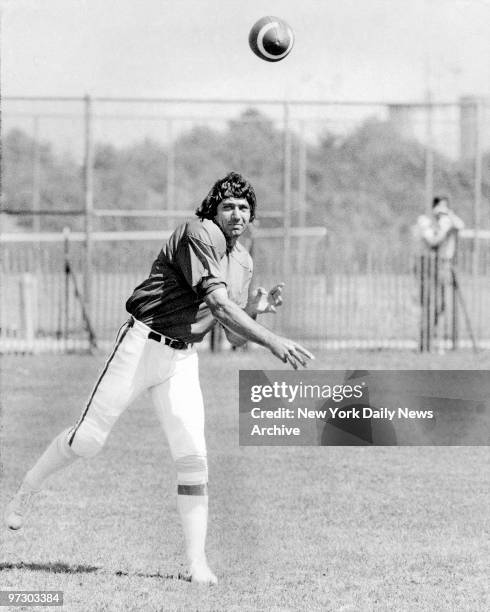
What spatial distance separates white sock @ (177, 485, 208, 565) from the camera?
617 centimetres

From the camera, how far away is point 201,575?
6.11 metres

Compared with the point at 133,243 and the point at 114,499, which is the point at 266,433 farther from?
the point at 133,243

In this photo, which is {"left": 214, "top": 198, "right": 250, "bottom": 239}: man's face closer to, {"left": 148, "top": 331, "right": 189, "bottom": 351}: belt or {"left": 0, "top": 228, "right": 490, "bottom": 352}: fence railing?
{"left": 148, "top": 331, "right": 189, "bottom": 351}: belt

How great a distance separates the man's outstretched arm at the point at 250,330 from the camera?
5816 mm

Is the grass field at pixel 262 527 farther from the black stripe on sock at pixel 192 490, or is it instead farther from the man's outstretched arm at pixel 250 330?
the man's outstretched arm at pixel 250 330

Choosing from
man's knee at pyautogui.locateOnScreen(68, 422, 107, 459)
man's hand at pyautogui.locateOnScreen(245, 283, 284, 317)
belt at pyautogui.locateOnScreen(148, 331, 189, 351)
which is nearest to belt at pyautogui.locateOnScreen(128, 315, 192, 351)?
belt at pyautogui.locateOnScreen(148, 331, 189, 351)

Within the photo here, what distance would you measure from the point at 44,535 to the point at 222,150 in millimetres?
31109

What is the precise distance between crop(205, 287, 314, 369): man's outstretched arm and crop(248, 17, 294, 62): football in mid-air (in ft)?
11.3

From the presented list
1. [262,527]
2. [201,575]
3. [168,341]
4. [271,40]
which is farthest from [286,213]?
[201,575]

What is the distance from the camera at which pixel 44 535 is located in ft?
23.6

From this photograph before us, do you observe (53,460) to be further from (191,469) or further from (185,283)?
(185,283)

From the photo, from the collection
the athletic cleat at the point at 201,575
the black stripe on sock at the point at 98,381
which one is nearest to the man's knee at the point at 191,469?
the athletic cleat at the point at 201,575

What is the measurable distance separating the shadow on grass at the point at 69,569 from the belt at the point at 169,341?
3.77 feet

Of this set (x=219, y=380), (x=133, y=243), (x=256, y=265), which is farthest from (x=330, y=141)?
(x=219, y=380)
